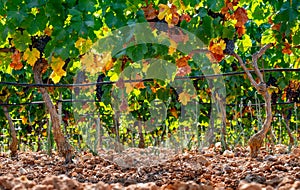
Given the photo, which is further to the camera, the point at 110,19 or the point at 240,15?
the point at 240,15

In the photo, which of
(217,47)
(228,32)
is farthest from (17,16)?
(217,47)

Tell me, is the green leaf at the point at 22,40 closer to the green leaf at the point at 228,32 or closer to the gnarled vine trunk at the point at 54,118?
the gnarled vine trunk at the point at 54,118

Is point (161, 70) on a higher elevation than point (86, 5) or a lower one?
lower

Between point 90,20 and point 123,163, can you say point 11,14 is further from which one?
point 123,163

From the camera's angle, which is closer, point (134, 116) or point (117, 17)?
point (117, 17)

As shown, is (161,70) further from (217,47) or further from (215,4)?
(215,4)

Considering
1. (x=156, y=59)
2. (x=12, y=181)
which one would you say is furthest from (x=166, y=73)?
(x=12, y=181)

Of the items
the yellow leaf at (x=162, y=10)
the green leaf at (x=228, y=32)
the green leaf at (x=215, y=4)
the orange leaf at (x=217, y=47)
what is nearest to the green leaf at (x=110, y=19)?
the yellow leaf at (x=162, y=10)

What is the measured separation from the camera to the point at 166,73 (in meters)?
4.35

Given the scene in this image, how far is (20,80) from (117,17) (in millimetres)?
4266

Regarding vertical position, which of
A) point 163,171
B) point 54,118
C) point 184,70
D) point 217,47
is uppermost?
point 217,47

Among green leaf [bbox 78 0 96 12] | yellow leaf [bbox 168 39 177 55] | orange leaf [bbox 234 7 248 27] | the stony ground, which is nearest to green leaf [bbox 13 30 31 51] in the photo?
green leaf [bbox 78 0 96 12]

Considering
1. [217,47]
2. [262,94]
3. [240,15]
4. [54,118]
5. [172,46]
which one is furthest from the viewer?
[54,118]

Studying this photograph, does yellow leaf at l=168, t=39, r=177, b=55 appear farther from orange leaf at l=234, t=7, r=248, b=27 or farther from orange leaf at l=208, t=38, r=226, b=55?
orange leaf at l=234, t=7, r=248, b=27
